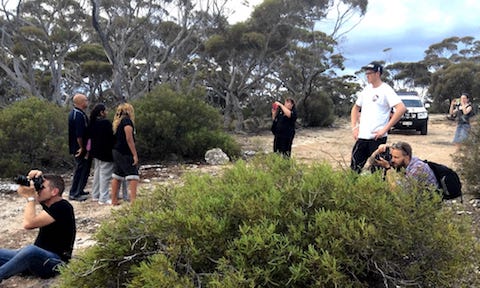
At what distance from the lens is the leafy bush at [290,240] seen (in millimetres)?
2121

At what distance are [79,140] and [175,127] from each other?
4230 millimetres

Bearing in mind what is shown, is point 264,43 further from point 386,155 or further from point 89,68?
point 386,155

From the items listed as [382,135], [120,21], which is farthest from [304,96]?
[382,135]

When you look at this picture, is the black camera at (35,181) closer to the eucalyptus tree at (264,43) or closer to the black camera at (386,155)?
the black camera at (386,155)

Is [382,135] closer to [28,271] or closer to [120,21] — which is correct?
[28,271]

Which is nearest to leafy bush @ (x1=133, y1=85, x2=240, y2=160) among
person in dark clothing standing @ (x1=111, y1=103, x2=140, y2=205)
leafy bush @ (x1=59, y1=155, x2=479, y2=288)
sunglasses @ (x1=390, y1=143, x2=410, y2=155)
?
person in dark clothing standing @ (x1=111, y1=103, x2=140, y2=205)

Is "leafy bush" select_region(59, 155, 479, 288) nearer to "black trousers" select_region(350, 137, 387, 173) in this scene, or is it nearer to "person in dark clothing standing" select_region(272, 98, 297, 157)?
"black trousers" select_region(350, 137, 387, 173)

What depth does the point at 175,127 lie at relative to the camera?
11172 mm

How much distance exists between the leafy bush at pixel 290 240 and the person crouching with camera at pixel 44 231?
1.64 meters

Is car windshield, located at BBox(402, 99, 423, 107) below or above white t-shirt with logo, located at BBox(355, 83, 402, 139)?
below

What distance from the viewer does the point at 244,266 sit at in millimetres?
2109

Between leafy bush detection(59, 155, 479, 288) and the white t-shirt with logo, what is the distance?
8.98ft

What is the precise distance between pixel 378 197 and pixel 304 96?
889 inches

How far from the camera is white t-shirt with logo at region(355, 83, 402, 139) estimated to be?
5133 millimetres
